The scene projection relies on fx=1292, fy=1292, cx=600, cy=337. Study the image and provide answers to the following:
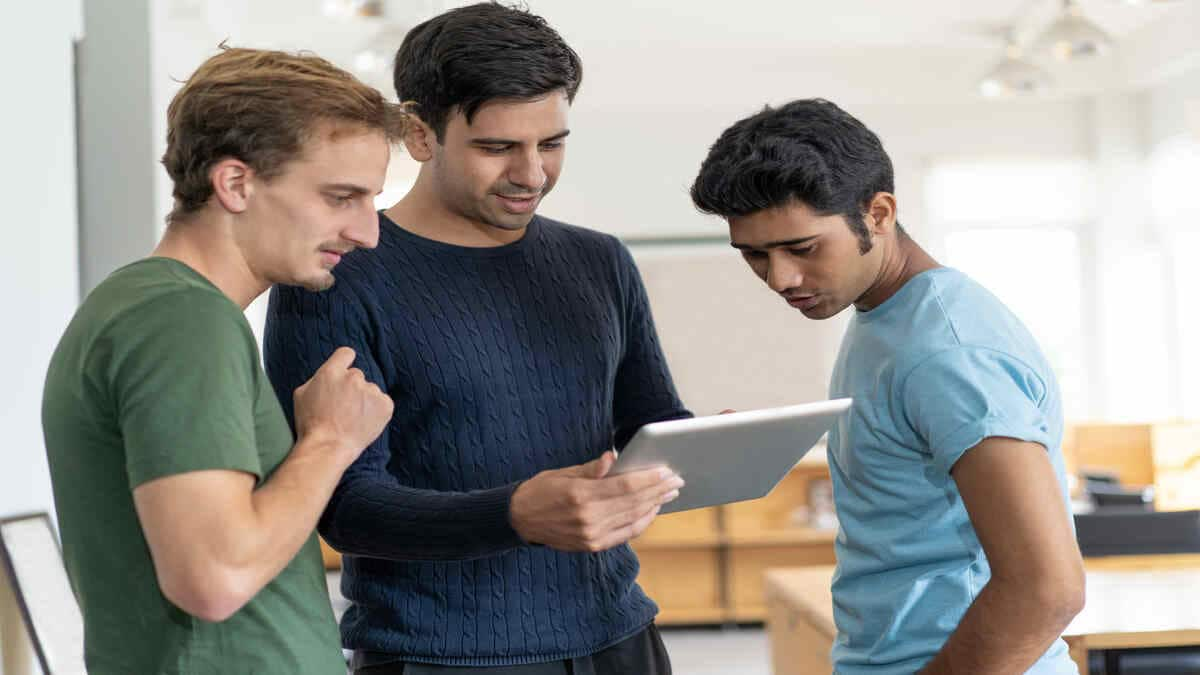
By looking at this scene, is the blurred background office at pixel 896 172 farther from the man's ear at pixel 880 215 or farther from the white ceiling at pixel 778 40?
the man's ear at pixel 880 215

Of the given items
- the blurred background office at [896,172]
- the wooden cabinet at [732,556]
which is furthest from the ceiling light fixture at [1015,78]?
the wooden cabinet at [732,556]

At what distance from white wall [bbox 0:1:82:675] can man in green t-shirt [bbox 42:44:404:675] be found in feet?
4.74

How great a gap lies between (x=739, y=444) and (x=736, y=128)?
42 cm

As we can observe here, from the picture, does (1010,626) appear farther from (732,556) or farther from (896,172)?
(896,172)

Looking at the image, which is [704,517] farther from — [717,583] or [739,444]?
[739,444]

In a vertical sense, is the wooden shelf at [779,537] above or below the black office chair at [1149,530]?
below

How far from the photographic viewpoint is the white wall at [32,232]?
2502 mm

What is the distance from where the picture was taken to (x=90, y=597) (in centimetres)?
118

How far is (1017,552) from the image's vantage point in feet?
4.12

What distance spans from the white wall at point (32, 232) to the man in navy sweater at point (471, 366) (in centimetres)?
120

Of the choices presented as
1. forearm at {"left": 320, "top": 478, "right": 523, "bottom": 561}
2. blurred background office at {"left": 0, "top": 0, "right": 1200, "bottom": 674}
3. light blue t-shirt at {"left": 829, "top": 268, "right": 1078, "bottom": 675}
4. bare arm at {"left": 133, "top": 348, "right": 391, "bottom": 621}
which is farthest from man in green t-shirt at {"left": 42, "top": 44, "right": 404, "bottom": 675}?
blurred background office at {"left": 0, "top": 0, "right": 1200, "bottom": 674}

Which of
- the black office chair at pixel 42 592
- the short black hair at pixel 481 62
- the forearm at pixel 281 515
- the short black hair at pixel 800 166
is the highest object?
the short black hair at pixel 481 62

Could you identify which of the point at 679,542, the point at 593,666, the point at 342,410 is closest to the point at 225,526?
the point at 342,410

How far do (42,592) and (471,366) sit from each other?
1373 millimetres
